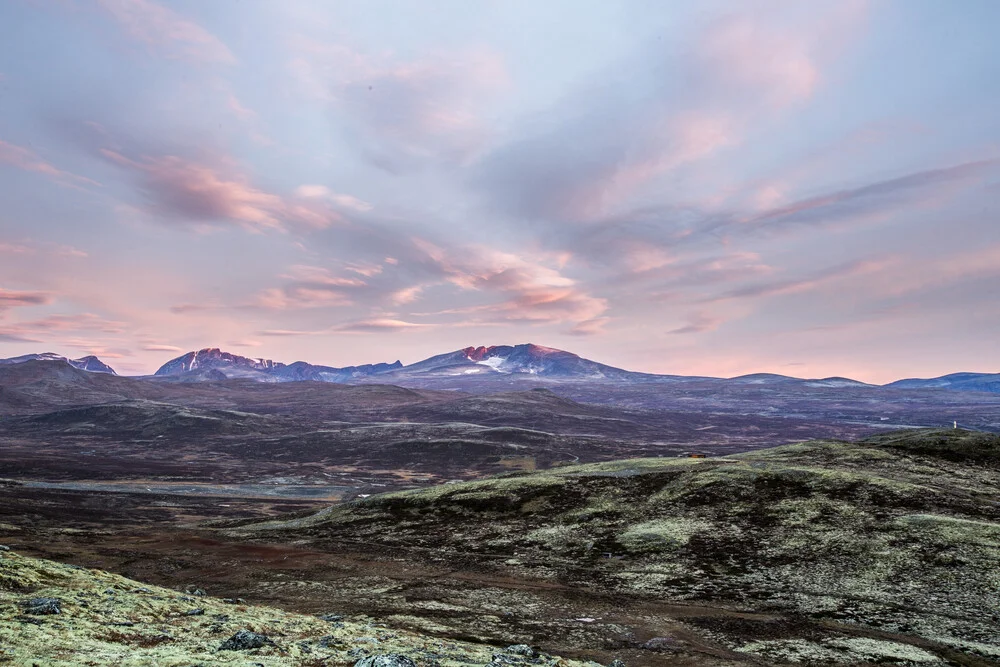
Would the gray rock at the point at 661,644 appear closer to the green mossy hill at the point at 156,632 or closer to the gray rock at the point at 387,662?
the green mossy hill at the point at 156,632

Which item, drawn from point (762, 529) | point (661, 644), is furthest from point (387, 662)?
point (762, 529)

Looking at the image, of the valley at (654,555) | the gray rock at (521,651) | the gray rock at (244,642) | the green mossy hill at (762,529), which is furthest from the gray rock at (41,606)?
Answer: the green mossy hill at (762,529)

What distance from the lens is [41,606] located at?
19375 millimetres

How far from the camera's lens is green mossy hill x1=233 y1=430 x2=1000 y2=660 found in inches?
1329

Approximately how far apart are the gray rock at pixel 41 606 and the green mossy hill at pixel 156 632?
0.12ft

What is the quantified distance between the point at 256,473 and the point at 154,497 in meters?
45.9

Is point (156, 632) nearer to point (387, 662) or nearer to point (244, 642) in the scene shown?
point (244, 642)

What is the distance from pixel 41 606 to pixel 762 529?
5083 cm

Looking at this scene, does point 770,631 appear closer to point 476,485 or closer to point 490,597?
point 490,597

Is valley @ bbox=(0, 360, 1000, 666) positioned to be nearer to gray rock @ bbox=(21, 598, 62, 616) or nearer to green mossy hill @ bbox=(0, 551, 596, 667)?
green mossy hill @ bbox=(0, 551, 596, 667)

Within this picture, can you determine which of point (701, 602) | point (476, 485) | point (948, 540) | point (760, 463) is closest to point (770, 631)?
point (701, 602)

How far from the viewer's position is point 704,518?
173ft

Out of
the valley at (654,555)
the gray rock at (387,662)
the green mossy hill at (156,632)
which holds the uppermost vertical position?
the gray rock at (387,662)

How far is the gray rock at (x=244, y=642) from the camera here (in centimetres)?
1794
